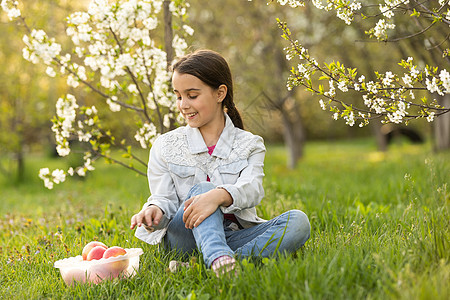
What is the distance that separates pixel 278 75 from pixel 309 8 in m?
1.47

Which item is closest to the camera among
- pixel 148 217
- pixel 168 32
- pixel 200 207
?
pixel 200 207

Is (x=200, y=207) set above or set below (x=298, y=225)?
above

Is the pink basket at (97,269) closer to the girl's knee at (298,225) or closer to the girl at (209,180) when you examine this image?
the girl at (209,180)

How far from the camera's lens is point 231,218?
277 centimetres

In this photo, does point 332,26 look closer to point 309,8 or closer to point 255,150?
point 309,8

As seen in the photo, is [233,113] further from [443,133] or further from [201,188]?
[443,133]

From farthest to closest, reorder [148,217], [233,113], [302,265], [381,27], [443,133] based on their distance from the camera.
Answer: [443,133] < [233,113] < [381,27] < [148,217] < [302,265]

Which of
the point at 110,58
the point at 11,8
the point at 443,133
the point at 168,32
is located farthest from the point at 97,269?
the point at 443,133

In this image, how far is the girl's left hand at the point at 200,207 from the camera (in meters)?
2.35

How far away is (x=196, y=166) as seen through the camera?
9.23 ft

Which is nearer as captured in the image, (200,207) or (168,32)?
(200,207)

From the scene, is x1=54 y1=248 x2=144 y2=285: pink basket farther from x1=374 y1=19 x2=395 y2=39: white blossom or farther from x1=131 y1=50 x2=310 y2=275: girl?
x1=374 y1=19 x2=395 y2=39: white blossom

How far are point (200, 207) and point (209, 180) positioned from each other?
45 centimetres

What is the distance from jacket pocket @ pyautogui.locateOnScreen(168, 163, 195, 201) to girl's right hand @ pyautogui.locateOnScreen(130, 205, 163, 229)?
273 mm
